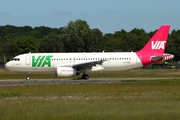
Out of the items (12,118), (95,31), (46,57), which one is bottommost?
(12,118)

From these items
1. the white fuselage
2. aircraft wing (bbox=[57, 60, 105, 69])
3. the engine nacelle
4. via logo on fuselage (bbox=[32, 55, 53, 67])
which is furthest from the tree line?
the engine nacelle

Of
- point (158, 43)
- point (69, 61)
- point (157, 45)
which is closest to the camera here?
point (69, 61)

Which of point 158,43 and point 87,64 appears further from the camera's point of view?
point 158,43

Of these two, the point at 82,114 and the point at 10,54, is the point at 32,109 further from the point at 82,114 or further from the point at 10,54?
the point at 10,54

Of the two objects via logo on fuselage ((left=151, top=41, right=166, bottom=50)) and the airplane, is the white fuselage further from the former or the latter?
via logo on fuselage ((left=151, top=41, right=166, bottom=50))

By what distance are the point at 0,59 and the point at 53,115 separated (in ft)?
311

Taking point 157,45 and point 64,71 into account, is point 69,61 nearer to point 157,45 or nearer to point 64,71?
point 64,71

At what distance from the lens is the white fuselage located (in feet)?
158

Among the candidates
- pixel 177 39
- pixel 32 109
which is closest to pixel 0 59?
pixel 177 39

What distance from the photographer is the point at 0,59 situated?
110062 millimetres

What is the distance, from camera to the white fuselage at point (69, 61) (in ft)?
158

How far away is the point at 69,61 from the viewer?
160ft

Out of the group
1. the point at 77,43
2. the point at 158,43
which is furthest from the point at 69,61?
the point at 77,43

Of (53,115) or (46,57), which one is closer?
(53,115)
